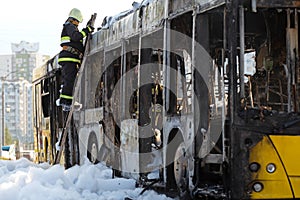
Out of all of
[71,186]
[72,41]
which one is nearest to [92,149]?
[72,41]

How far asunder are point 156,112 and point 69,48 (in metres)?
3.21

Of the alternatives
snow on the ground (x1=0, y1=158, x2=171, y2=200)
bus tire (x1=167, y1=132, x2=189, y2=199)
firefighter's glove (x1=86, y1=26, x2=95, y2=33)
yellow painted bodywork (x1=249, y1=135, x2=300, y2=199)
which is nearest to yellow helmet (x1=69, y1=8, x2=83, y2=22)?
firefighter's glove (x1=86, y1=26, x2=95, y2=33)

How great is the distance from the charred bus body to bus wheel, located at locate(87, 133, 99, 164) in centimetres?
5

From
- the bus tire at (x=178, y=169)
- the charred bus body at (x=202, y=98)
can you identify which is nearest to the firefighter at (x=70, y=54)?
the charred bus body at (x=202, y=98)

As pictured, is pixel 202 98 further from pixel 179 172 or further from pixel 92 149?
pixel 92 149

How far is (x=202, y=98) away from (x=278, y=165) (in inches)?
52.2

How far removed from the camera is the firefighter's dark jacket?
37.6 feet

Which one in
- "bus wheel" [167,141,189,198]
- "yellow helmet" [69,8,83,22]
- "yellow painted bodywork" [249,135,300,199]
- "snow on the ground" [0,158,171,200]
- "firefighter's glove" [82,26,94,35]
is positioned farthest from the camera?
"yellow helmet" [69,8,83,22]

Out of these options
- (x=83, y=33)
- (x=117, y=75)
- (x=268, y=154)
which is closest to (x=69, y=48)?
(x=83, y=33)

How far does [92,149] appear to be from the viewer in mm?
11289

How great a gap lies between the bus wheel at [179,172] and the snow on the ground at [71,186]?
0.75 feet

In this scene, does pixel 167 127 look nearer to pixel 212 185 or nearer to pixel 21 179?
pixel 212 185

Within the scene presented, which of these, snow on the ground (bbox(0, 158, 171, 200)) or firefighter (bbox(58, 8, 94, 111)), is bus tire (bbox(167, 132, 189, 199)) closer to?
snow on the ground (bbox(0, 158, 171, 200))

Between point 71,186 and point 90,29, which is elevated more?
point 90,29
